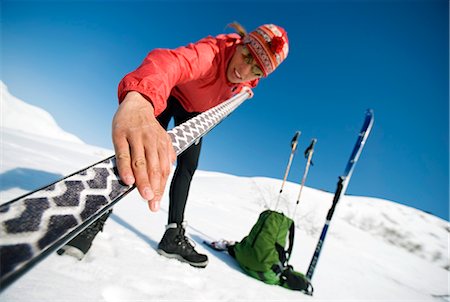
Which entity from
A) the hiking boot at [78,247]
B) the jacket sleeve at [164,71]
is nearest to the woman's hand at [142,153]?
the jacket sleeve at [164,71]

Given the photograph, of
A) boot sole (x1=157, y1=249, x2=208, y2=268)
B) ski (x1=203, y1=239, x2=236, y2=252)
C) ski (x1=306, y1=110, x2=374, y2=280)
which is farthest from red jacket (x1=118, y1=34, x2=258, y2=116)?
ski (x1=306, y1=110, x2=374, y2=280)

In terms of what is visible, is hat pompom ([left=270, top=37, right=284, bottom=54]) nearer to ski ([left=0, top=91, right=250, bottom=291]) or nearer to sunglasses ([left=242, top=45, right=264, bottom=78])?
sunglasses ([left=242, top=45, right=264, bottom=78])

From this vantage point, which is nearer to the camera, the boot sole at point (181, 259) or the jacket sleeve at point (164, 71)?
the jacket sleeve at point (164, 71)

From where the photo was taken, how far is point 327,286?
96.7 inches

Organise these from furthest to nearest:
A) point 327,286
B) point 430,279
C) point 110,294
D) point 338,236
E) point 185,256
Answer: point 338,236 → point 430,279 → point 327,286 → point 185,256 → point 110,294

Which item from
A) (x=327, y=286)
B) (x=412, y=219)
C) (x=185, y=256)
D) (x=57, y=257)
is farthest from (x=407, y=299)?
(x=412, y=219)

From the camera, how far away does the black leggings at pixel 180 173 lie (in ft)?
6.00

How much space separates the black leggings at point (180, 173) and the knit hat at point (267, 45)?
26.1 inches

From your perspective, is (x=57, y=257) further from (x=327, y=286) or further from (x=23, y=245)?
(x=327, y=286)

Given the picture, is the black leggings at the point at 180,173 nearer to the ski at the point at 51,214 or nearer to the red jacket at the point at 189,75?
the red jacket at the point at 189,75

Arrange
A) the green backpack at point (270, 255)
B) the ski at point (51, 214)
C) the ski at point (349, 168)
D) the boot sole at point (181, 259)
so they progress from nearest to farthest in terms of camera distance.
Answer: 1. the ski at point (51, 214)
2. the boot sole at point (181, 259)
3. the green backpack at point (270, 255)
4. the ski at point (349, 168)

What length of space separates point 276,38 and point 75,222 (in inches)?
74.2

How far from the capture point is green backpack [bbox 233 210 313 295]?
76.6 inches

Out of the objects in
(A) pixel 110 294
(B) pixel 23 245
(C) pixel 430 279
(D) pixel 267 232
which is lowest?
(C) pixel 430 279
